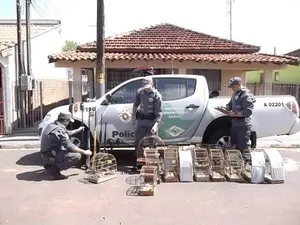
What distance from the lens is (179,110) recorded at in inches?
302

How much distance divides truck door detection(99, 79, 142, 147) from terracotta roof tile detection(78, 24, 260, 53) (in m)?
6.42

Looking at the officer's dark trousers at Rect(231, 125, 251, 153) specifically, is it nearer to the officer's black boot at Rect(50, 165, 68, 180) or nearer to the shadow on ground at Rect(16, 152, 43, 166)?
the officer's black boot at Rect(50, 165, 68, 180)

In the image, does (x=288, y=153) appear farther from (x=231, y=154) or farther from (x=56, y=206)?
(x=56, y=206)

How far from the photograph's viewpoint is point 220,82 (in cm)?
1409

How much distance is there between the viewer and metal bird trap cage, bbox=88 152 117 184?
21.9 feet

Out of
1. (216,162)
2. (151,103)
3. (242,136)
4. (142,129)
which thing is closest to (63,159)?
(142,129)

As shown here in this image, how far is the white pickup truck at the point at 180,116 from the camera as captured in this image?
7.63 meters

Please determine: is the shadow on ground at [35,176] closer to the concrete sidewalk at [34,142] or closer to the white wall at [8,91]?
the concrete sidewalk at [34,142]

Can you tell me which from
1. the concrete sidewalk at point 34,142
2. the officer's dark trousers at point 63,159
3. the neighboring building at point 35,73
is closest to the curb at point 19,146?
the concrete sidewalk at point 34,142

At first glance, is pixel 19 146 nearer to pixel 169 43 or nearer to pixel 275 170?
pixel 275 170

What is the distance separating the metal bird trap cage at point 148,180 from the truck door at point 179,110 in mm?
1518

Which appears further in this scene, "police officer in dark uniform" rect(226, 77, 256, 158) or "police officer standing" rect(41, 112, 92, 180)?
"police officer in dark uniform" rect(226, 77, 256, 158)

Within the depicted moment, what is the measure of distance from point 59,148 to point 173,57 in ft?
22.5

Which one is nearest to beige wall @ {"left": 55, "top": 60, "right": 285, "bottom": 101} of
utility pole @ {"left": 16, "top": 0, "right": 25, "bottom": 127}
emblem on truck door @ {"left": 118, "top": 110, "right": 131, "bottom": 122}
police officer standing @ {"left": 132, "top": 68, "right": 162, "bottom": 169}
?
utility pole @ {"left": 16, "top": 0, "right": 25, "bottom": 127}
